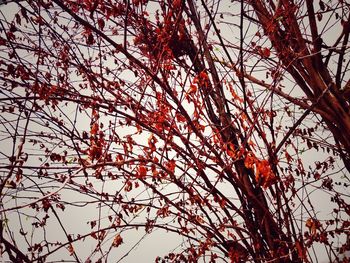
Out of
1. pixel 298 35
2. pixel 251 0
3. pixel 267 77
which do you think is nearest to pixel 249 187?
pixel 298 35

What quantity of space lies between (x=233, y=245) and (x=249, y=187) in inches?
28.5

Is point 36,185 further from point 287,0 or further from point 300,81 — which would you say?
point 287,0

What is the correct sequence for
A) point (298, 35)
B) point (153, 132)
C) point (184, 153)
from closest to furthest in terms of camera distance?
point (153, 132) < point (184, 153) < point (298, 35)

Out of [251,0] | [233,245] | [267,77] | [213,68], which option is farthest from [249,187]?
[251,0]

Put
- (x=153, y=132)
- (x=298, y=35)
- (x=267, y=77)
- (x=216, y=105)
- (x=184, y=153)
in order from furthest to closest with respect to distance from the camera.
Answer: (x=267, y=77), (x=216, y=105), (x=298, y=35), (x=184, y=153), (x=153, y=132)

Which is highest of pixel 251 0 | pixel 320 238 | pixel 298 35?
pixel 251 0

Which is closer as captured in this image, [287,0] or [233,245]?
[233,245]

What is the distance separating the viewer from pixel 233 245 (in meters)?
3.02

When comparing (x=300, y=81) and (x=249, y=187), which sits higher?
(x=300, y=81)

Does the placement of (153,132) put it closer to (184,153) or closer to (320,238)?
(184,153)

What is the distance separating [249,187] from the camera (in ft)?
9.71

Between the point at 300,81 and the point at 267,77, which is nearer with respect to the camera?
the point at 300,81

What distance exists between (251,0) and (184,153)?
2612mm

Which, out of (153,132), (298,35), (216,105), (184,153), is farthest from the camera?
(216,105)
